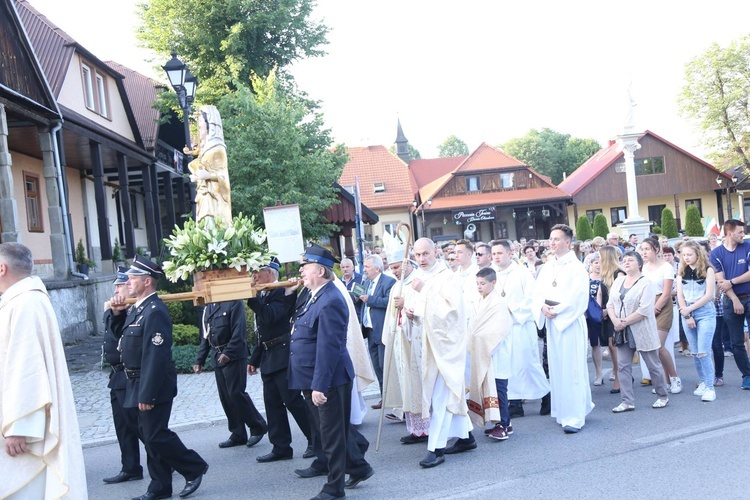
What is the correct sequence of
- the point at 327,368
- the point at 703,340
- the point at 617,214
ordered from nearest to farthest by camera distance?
the point at 327,368, the point at 703,340, the point at 617,214

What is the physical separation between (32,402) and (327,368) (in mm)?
2175

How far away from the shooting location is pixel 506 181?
53812 mm

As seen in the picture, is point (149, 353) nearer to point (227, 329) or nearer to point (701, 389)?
point (227, 329)

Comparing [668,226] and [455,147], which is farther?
[455,147]

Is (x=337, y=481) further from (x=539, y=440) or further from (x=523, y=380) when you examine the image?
(x=523, y=380)

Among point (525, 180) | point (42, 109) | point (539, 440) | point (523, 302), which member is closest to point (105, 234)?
point (42, 109)

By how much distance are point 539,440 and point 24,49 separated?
1530 cm

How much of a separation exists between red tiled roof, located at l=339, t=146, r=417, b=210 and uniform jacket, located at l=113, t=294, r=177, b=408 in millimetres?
47524

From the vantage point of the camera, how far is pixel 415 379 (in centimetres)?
738

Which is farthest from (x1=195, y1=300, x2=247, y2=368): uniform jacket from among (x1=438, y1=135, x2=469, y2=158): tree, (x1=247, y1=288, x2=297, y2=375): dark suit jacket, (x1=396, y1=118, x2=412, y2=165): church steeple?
(x1=438, y1=135, x2=469, y2=158): tree

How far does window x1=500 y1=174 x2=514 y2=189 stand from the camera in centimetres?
5375

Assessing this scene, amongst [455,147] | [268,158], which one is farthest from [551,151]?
[268,158]

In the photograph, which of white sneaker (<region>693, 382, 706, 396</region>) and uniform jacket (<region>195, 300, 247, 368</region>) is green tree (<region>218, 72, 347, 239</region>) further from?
white sneaker (<region>693, 382, 706, 396</region>)

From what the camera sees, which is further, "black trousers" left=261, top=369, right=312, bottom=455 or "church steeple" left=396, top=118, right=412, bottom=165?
"church steeple" left=396, top=118, right=412, bottom=165
